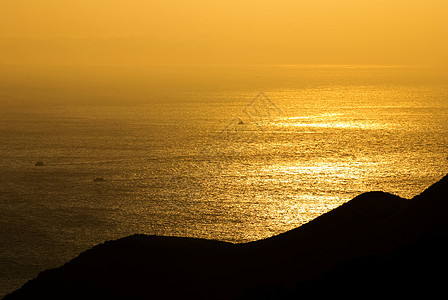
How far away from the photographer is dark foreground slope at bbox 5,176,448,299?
39.8 metres

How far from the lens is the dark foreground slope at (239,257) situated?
39753mm

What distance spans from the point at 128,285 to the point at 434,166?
112m

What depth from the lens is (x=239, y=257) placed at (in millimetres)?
45062

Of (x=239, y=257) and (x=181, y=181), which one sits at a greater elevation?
(x=239, y=257)

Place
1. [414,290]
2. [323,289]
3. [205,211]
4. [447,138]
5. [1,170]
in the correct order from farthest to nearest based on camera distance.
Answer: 1. [447,138]
2. [1,170]
3. [205,211]
4. [323,289]
5. [414,290]

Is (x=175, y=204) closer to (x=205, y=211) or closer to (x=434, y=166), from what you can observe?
(x=205, y=211)

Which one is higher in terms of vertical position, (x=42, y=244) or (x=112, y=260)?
(x=112, y=260)

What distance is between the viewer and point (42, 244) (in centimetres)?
8956

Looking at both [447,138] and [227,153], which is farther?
[447,138]

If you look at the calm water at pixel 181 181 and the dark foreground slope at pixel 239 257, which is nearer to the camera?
the dark foreground slope at pixel 239 257

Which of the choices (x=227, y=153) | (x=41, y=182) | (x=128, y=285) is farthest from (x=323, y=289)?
(x=227, y=153)

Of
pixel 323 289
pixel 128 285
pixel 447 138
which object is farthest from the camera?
pixel 447 138

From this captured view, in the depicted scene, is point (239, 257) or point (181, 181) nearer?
point (239, 257)

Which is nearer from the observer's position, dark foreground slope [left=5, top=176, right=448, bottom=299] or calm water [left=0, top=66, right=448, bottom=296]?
dark foreground slope [left=5, top=176, right=448, bottom=299]
